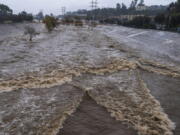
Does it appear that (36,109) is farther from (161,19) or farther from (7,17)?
(7,17)

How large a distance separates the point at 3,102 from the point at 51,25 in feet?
130

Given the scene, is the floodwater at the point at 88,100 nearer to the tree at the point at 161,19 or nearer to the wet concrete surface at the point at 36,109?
the wet concrete surface at the point at 36,109

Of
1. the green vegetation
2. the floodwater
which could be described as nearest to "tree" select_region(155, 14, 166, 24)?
the floodwater

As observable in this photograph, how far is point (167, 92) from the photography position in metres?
9.19

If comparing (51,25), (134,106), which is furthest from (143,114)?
(51,25)

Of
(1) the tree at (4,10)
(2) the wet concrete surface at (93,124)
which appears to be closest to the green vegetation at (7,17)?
(1) the tree at (4,10)

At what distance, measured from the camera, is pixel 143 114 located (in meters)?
6.94

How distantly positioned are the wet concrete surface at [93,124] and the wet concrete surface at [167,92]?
5.44 ft

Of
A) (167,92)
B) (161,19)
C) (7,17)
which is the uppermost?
(7,17)

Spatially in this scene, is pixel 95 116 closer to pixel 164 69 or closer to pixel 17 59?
pixel 164 69

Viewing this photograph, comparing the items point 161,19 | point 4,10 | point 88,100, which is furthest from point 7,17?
point 88,100

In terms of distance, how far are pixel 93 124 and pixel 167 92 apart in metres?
4.35

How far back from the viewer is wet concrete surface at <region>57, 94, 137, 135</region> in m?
6.04

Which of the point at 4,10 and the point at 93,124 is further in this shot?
the point at 4,10
